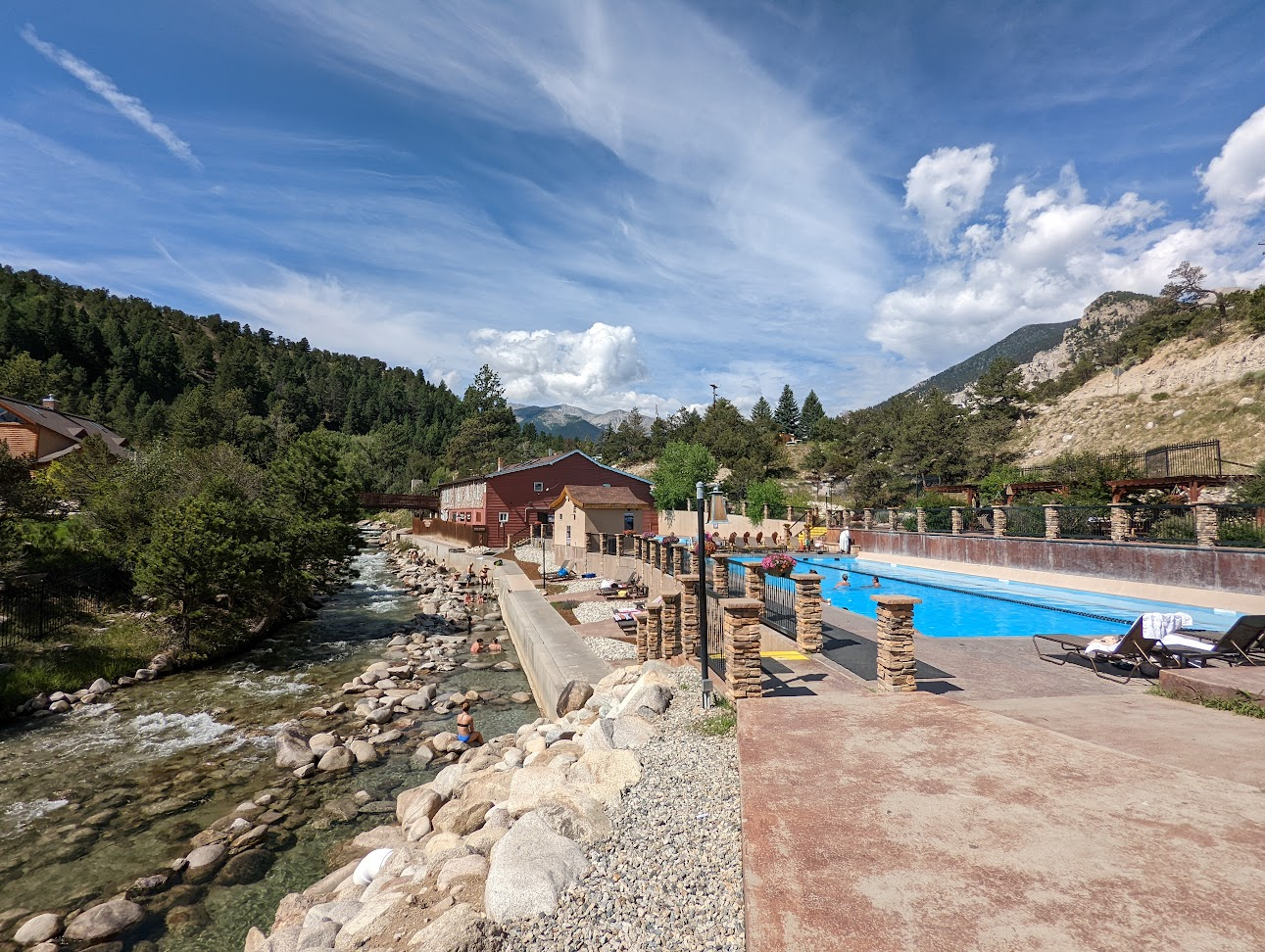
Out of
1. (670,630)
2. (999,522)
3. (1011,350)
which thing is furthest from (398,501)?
(1011,350)

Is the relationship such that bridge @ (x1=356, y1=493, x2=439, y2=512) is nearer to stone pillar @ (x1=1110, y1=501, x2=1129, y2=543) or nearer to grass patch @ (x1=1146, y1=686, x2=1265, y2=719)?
stone pillar @ (x1=1110, y1=501, x2=1129, y2=543)

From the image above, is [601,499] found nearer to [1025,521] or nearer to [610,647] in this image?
[610,647]

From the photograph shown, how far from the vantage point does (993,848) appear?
4402 mm

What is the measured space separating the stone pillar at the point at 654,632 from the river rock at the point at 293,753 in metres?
7.20

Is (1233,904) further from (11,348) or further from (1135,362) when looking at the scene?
(11,348)

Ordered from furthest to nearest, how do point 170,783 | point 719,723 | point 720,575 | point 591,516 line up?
point 591,516 < point 720,575 < point 170,783 < point 719,723

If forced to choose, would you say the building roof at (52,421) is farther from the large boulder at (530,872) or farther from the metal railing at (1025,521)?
the metal railing at (1025,521)

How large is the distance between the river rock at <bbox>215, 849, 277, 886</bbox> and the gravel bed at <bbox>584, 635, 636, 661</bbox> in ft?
26.3

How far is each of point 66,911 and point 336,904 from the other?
4484 millimetres

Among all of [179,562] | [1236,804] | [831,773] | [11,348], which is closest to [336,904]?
Result: [831,773]

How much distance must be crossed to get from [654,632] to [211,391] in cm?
12340

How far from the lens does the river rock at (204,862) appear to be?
868 centimetres

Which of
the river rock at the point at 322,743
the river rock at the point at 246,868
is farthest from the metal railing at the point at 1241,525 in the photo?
the river rock at the point at 246,868

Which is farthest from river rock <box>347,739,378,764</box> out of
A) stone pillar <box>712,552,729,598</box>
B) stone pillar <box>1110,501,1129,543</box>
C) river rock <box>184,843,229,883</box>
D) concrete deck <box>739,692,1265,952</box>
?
stone pillar <box>1110,501,1129,543</box>
